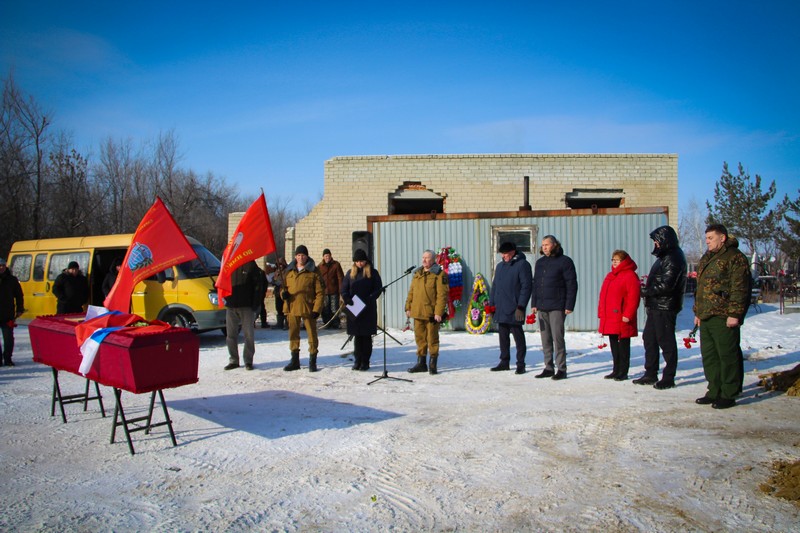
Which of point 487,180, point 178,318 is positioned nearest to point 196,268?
point 178,318

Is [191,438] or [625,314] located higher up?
[625,314]

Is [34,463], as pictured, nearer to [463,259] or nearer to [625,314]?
[625,314]

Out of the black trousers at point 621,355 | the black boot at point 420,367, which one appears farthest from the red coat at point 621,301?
the black boot at point 420,367

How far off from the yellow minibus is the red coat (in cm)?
703

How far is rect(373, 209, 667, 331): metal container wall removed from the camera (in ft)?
44.1

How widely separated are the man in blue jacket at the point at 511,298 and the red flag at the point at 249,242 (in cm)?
349

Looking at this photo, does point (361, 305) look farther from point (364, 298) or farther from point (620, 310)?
point (620, 310)

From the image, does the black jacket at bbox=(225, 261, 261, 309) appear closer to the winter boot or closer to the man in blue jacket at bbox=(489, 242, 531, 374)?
the winter boot

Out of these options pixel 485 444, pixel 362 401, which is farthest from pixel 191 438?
pixel 485 444

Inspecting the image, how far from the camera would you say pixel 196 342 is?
5.36 m

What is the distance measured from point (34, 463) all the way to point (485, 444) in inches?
156

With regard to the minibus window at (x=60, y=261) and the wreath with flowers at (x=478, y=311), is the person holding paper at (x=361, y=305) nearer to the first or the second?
the wreath with flowers at (x=478, y=311)

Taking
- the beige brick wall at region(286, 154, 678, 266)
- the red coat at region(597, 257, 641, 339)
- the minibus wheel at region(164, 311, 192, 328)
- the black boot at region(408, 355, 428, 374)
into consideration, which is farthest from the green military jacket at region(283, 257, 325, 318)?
the beige brick wall at region(286, 154, 678, 266)

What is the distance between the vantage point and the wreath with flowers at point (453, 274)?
44.5 ft
